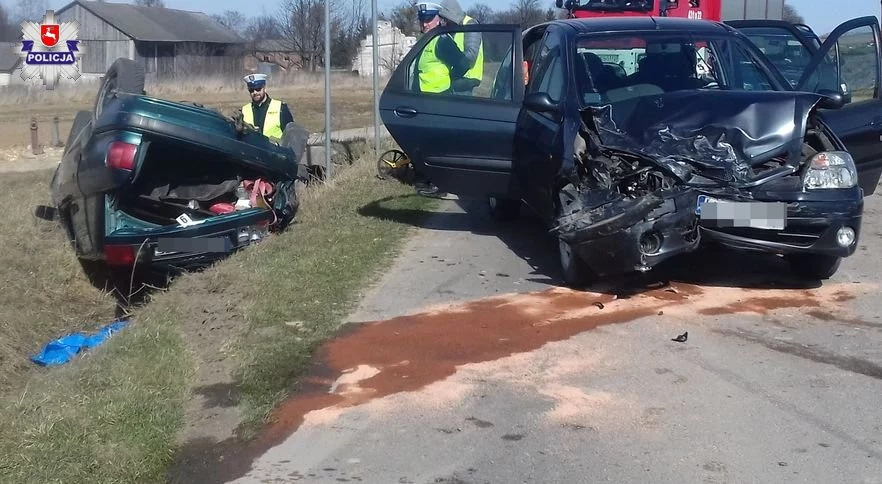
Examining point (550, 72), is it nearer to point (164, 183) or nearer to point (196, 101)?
point (164, 183)

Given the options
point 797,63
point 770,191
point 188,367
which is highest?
point 797,63

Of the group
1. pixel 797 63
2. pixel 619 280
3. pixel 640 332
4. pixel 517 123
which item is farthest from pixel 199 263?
pixel 797 63

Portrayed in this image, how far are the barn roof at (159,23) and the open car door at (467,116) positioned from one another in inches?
2139

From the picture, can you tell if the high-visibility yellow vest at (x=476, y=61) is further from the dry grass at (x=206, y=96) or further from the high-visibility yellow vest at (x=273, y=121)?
the dry grass at (x=206, y=96)

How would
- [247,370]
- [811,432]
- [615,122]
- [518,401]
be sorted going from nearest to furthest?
[811,432] → [518,401] → [247,370] → [615,122]

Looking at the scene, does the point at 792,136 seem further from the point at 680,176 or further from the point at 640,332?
the point at 640,332

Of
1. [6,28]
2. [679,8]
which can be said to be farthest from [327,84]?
[6,28]

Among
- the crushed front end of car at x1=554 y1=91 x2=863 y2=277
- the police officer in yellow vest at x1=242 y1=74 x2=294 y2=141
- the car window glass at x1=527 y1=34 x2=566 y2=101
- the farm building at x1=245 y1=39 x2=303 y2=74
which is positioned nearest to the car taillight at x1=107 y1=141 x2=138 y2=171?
the car window glass at x1=527 y1=34 x2=566 y2=101

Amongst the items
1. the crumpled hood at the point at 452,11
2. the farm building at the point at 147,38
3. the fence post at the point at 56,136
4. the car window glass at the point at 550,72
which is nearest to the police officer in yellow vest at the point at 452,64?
the car window glass at the point at 550,72

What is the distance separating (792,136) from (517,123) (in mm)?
2358

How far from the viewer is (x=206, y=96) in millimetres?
39375

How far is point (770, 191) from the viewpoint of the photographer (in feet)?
21.8

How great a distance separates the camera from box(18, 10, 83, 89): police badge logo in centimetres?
5200

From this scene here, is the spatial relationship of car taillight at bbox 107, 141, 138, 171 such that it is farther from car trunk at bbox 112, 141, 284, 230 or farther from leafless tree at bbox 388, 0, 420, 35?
leafless tree at bbox 388, 0, 420, 35
